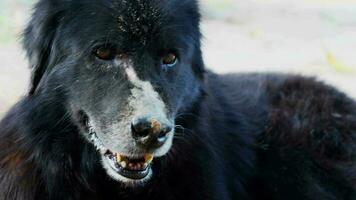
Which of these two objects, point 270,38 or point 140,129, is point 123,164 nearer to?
point 140,129

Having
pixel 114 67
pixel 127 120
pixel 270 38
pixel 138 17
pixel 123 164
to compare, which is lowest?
pixel 270 38

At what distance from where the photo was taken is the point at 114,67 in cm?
383

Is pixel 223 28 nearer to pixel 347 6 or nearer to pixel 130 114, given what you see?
pixel 347 6

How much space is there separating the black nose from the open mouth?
172 millimetres

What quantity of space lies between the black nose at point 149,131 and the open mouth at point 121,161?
172 mm

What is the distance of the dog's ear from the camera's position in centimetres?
398

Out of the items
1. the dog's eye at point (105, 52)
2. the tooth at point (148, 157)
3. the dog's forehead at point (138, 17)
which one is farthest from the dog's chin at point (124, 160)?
the dog's forehead at point (138, 17)

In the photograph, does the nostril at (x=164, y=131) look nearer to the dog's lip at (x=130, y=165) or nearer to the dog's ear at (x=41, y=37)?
the dog's lip at (x=130, y=165)

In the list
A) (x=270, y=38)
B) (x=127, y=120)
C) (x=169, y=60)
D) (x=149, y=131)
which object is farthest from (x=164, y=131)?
(x=270, y=38)

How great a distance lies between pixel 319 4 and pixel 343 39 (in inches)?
62.5

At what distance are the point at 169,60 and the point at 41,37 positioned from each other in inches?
28.3

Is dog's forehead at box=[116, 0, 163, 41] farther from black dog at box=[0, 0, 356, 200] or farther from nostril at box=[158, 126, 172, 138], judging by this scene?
nostril at box=[158, 126, 172, 138]

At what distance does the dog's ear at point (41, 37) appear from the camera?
13.1 ft

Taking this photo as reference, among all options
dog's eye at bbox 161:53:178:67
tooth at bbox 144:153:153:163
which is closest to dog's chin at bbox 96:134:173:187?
tooth at bbox 144:153:153:163
